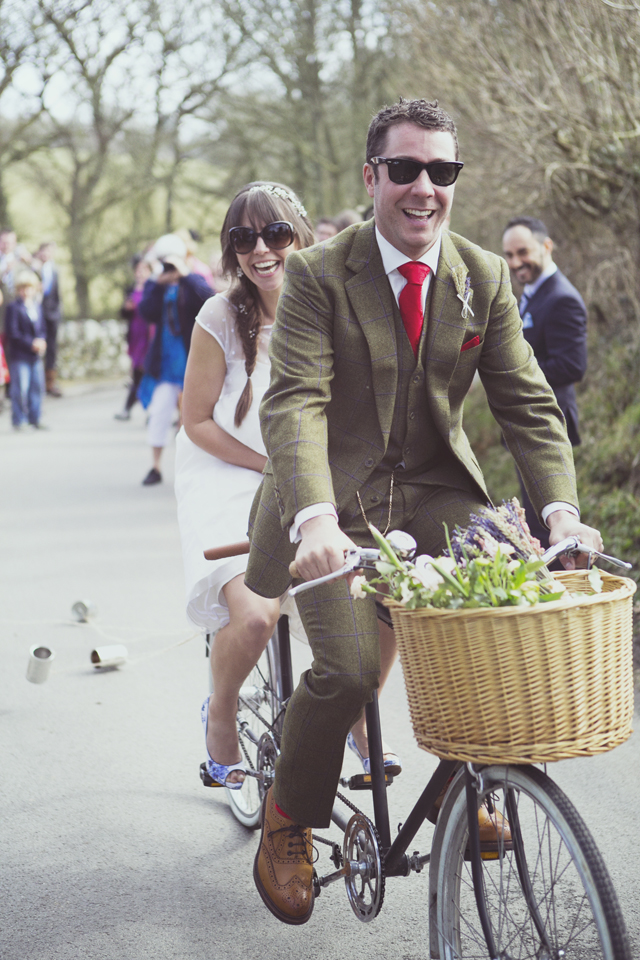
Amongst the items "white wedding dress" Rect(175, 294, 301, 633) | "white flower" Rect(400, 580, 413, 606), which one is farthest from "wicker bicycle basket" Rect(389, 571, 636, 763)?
"white wedding dress" Rect(175, 294, 301, 633)

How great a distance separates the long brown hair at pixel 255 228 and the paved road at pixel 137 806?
1435mm

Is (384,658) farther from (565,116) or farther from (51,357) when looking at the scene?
(51,357)

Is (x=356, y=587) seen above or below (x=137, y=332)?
below

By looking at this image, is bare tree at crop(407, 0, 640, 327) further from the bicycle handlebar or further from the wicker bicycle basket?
the wicker bicycle basket

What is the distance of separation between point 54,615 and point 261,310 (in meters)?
3.31

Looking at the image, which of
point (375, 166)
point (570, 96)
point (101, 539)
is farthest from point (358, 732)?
point (570, 96)

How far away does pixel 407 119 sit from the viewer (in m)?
2.62

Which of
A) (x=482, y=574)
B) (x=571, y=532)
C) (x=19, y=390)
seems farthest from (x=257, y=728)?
(x=19, y=390)

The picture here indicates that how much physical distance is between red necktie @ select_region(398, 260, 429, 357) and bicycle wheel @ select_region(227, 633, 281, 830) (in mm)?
1264

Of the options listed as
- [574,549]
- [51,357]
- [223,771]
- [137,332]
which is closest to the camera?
[574,549]

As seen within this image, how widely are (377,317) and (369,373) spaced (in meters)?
0.15

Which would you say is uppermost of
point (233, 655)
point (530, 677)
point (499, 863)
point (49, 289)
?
point (49, 289)

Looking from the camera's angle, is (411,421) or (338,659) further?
(411,421)

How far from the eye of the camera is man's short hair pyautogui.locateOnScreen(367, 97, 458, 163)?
262cm
